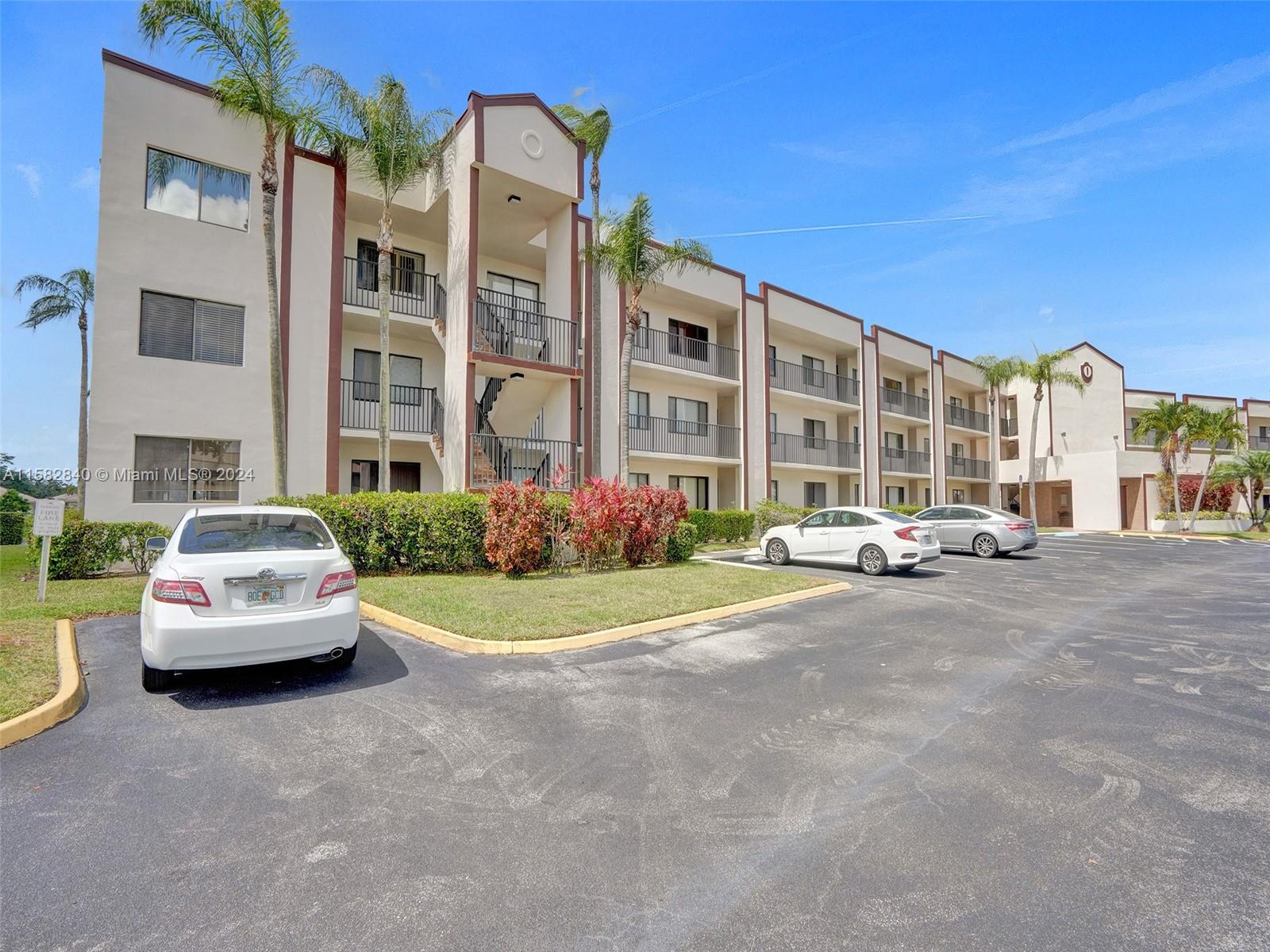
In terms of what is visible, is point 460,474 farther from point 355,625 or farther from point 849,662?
point 849,662

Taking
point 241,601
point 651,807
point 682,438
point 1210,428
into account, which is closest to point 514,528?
point 241,601

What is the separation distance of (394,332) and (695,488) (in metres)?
12.7

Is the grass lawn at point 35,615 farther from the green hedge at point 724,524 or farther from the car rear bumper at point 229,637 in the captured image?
the green hedge at point 724,524

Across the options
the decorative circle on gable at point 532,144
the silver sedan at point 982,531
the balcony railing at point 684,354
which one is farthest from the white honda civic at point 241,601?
the silver sedan at point 982,531

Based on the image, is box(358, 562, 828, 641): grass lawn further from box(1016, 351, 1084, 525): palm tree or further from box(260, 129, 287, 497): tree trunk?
box(1016, 351, 1084, 525): palm tree

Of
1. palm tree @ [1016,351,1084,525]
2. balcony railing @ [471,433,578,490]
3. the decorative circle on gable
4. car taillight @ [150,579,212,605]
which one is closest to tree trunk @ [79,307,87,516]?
balcony railing @ [471,433,578,490]

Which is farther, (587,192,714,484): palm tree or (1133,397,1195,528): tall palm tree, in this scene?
(1133,397,1195,528): tall palm tree

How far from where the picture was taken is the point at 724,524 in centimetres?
2273

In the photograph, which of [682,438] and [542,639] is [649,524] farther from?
[682,438]

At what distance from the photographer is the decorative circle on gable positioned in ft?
55.7

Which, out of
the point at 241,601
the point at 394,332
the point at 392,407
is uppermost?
the point at 394,332

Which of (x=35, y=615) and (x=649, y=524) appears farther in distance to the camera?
(x=649, y=524)

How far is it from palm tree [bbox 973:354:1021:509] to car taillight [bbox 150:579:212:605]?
4269cm

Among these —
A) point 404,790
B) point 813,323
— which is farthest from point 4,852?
point 813,323
